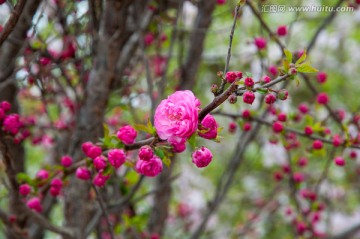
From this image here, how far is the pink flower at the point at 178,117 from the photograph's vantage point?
84 cm

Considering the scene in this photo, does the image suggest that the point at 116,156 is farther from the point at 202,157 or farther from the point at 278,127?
the point at 278,127

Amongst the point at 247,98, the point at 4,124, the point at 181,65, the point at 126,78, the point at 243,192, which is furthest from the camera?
the point at 243,192

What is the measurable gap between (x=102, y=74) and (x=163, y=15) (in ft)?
1.48

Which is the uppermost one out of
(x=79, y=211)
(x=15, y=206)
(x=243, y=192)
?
(x=15, y=206)

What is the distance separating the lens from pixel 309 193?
214 cm

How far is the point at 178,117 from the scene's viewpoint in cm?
87

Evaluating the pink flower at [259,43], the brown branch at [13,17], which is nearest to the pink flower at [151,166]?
the brown branch at [13,17]

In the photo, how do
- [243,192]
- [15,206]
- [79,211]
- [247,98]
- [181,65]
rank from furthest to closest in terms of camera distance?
[243,192] < [181,65] < [79,211] < [15,206] < [247,98]

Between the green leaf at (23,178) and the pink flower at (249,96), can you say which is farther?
the green leaf at (23,178)

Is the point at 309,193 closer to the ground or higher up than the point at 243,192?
higher up

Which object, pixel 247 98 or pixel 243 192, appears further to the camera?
pixel 243 192

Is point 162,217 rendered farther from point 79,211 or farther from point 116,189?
point 79,211

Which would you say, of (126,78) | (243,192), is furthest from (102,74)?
(243,192)

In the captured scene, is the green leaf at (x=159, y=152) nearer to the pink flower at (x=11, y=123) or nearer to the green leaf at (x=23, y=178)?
the pink flower at (x=11, y=123)
